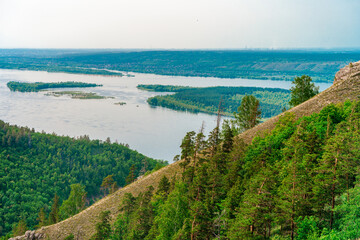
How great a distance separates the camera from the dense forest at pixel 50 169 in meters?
84.9

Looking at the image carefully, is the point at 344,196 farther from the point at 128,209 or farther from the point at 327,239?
the point at 128,209

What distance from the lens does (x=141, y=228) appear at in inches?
1388

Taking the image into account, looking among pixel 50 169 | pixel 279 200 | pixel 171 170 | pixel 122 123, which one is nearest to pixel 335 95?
pixel 171 170

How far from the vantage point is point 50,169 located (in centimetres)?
11238

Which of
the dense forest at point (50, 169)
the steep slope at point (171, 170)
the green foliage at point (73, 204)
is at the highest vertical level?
the steep slope at point (171, 170)

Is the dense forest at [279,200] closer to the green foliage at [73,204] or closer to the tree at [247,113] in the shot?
the tree at [247,113]

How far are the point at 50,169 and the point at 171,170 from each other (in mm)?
72997

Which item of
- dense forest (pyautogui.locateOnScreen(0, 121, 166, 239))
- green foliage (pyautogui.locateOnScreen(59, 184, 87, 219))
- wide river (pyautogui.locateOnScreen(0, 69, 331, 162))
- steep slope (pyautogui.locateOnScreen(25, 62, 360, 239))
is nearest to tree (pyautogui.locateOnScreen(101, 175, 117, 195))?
dense forest (pyautogui.locateOnScreen(0, 121, 166, 239))

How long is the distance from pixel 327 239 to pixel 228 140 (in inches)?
965

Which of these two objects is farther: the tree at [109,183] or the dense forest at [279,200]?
the tree at [109,183]

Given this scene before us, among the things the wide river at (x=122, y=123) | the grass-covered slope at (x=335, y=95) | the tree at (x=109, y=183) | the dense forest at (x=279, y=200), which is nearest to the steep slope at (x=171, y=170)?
the grass-covered slope at (x=335, y=95)

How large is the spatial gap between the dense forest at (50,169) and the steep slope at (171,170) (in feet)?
68.9

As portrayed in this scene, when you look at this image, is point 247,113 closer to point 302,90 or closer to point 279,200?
point 302,90

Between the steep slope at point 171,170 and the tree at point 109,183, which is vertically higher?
the steep slope at point 171,170
